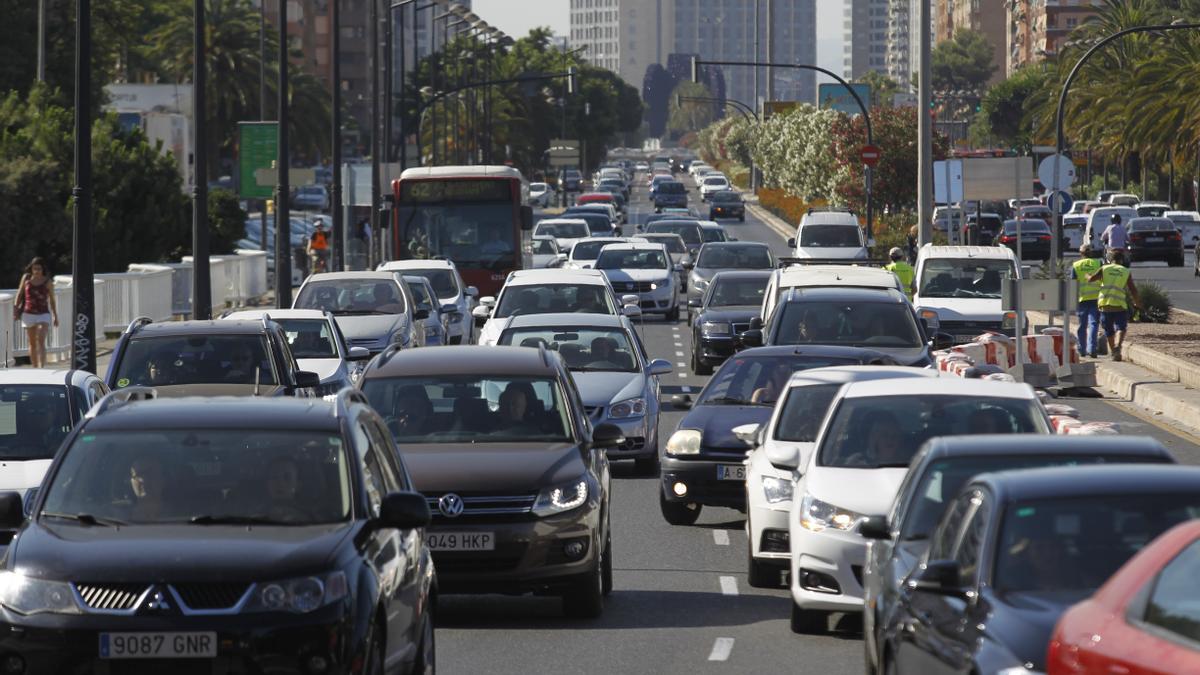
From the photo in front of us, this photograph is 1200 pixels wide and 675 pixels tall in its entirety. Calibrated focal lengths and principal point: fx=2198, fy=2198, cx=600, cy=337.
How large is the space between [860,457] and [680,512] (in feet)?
16.1

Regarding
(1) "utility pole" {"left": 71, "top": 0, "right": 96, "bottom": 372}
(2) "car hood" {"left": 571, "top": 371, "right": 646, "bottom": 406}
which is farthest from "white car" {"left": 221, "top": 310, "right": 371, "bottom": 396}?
(2) "car hood" {"left": 571, "top": 371, "right": 646, "bottom": 406}

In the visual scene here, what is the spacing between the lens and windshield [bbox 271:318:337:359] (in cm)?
2438

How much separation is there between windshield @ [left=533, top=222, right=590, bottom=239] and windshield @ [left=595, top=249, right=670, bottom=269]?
14709 mm

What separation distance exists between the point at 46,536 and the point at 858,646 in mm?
5073

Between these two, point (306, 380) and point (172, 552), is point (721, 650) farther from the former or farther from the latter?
point (306, 380)

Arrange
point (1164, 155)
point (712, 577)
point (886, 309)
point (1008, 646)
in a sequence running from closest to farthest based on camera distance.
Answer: point (1008, 646) < point (712, 577) < point (886, 309) < point (1164, 155)

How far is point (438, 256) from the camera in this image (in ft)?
141

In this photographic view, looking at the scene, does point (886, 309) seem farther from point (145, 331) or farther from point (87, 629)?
point (87, 629)

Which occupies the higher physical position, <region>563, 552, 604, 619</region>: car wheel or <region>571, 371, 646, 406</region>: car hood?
<region>571, 371, 646, 406</region>: car hood

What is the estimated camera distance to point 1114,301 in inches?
1282

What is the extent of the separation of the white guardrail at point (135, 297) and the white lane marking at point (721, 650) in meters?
18.7

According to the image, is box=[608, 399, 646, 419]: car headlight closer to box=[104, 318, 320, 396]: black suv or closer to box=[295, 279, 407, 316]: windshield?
box=[104, 318, 320, 396]: black suv

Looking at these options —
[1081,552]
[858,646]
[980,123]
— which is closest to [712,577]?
[858,646]

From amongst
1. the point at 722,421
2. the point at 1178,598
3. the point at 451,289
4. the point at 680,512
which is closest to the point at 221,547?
the point at 1178,598
